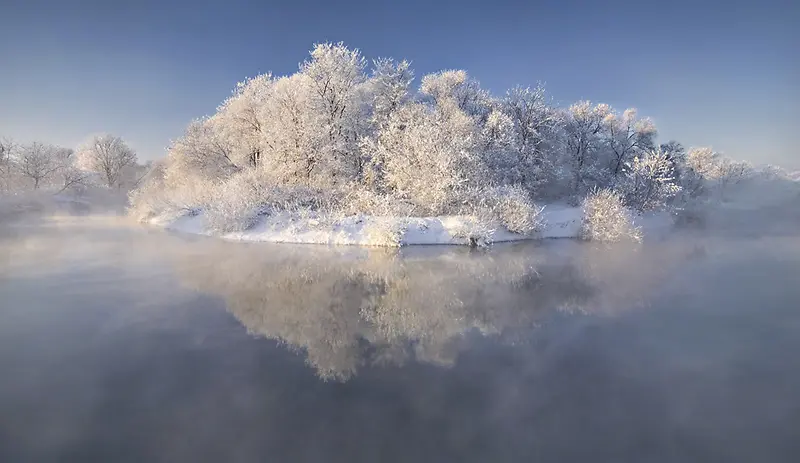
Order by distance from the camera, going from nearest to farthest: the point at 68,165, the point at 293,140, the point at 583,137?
the point at 293,140
the point at 583,137
the point at 68,165

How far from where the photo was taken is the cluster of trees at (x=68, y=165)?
48938mm

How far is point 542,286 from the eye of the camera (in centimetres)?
1315

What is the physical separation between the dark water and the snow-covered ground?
22.4ft

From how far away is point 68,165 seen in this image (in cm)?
5488

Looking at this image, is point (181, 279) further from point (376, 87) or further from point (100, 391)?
point (376, 87)

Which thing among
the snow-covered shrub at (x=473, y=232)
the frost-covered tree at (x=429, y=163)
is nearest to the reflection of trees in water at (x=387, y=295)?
the snow-covered shrub at (x=473, y=232)

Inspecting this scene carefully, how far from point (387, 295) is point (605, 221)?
1783 centimetres

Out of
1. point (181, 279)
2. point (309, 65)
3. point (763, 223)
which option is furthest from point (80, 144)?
point (763, 223)

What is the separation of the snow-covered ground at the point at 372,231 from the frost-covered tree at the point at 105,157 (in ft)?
164

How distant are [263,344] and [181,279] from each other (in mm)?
6781

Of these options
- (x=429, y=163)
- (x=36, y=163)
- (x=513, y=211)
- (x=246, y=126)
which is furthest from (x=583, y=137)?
(x=36, y=163)

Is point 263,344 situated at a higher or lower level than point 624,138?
lower

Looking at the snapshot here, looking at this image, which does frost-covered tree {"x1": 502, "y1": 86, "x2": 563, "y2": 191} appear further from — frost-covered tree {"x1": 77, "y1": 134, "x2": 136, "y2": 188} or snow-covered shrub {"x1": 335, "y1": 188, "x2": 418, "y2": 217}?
frost-covered tree {"x1": 77, "y1": 134, "x2": 136, "y2": 188}

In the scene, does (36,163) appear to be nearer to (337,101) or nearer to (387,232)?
(337,101)
